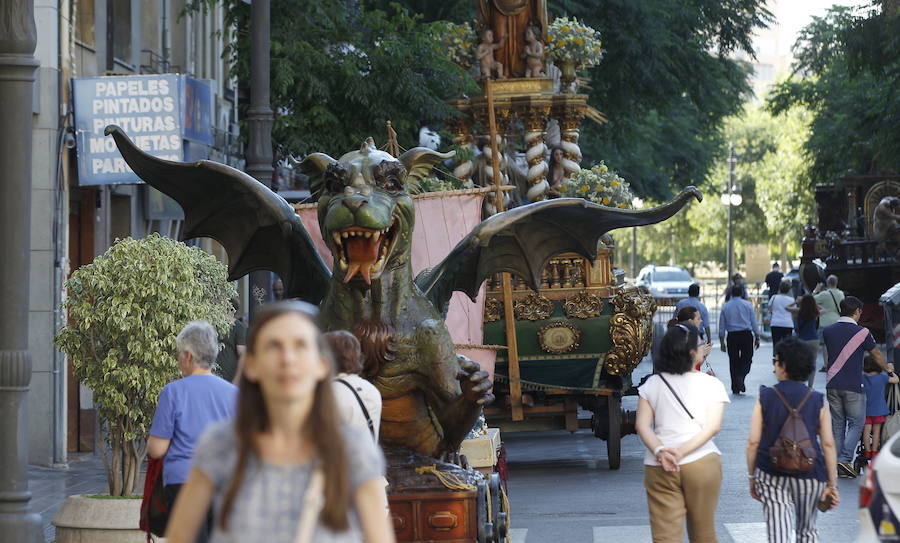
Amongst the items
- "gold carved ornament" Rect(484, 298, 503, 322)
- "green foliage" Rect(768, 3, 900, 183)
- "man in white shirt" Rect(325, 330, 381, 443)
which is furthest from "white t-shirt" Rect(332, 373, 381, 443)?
"green foliage" Rect(768, 3, 900, 183)

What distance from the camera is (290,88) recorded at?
1931 centimetres

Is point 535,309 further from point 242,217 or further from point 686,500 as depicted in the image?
point 686,500

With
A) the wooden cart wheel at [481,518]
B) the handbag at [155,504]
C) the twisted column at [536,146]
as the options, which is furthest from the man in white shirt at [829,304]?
the handbag at [155,504]

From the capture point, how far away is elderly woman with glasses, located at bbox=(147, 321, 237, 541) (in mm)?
6996

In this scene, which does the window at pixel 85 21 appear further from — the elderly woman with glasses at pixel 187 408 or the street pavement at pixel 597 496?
the elderly woman with glasses at pixel 187 408

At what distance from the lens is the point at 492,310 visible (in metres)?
14.4

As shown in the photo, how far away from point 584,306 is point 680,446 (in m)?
6.63

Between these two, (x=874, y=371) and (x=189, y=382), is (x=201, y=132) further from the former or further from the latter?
(x=189, y=382)

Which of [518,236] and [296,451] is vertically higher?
[518,236]

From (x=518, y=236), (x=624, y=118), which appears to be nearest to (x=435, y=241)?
(x=518, y=236)

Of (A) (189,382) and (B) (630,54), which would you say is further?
(B) (630,54)

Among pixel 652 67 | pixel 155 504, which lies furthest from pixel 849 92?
pixel 155 504

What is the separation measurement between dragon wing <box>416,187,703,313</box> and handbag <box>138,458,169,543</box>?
1.66 meters

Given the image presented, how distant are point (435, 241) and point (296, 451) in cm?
781
